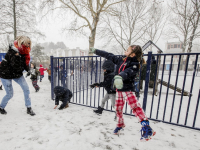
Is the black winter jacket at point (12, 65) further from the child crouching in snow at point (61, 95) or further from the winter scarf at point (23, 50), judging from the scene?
the child crouching in snow at point (61, 95)

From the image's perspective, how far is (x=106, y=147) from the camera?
67.6 inches

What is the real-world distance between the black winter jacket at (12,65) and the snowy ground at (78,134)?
972 millimetres

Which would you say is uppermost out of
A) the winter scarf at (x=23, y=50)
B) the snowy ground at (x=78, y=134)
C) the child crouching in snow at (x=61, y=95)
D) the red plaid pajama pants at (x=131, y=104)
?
the winter scarf at (x=23, y=50)

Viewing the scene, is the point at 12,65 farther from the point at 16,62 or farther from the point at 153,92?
the point at 153,92

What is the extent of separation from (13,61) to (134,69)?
2.25 metres

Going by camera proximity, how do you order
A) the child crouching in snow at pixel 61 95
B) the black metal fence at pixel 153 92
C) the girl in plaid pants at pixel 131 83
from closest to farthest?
the girl in plaid pants at pixel 131 83 → the black metal fence at pixel 153 92 → the child crouching in snow at pixel 61 95

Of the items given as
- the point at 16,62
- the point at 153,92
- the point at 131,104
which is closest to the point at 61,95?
the point at 16,62

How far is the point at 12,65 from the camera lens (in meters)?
2.17

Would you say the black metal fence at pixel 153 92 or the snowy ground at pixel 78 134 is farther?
the black metal fence at pixel 153 92

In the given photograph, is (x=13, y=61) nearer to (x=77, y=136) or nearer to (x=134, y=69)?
(x=77, y=136)

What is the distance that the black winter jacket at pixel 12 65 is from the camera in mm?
2160

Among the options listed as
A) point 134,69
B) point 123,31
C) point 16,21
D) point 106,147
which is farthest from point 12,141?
point 123,31

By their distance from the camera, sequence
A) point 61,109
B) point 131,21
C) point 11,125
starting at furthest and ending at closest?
point 131,21 < point 61,109 < point 11,125

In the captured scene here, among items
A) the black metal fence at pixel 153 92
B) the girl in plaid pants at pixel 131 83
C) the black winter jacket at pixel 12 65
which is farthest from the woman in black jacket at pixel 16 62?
the girl in plaid pants at pixel 131 83
